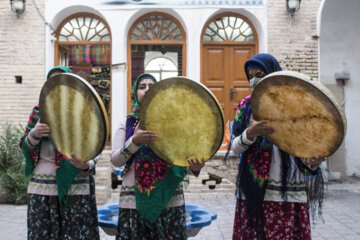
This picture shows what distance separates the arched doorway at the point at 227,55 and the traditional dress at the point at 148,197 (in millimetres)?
5970

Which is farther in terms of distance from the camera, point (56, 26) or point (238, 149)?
point (56, 26)

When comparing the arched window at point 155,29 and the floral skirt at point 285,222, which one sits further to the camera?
the arched window at point 155,29

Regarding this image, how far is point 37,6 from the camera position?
25.3ft

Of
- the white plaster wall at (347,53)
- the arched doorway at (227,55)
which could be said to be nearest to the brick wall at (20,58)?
the arched doorway at (227,55)

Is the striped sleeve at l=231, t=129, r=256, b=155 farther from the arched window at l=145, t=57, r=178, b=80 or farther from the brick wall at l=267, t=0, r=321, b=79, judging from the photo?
the arched window at l=145, t=57, r=178, b=80

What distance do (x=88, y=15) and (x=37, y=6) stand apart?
3.56 feet

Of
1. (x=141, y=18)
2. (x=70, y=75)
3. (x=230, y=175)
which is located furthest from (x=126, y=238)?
(x=141, y=18)

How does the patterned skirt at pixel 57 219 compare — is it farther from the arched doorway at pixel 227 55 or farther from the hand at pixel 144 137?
the arched doorway at pixel 227 55

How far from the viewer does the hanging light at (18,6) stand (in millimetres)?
7559

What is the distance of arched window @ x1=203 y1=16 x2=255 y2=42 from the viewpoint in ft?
26.9

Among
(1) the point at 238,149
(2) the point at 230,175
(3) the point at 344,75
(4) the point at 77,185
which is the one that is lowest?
(2) the point at 230,175

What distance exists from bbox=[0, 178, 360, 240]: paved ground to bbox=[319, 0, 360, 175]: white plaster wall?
1771 mm

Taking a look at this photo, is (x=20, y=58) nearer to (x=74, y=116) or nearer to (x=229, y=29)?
(x=229, y=29)

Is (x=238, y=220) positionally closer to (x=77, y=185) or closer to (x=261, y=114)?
(x=261, y=114)
